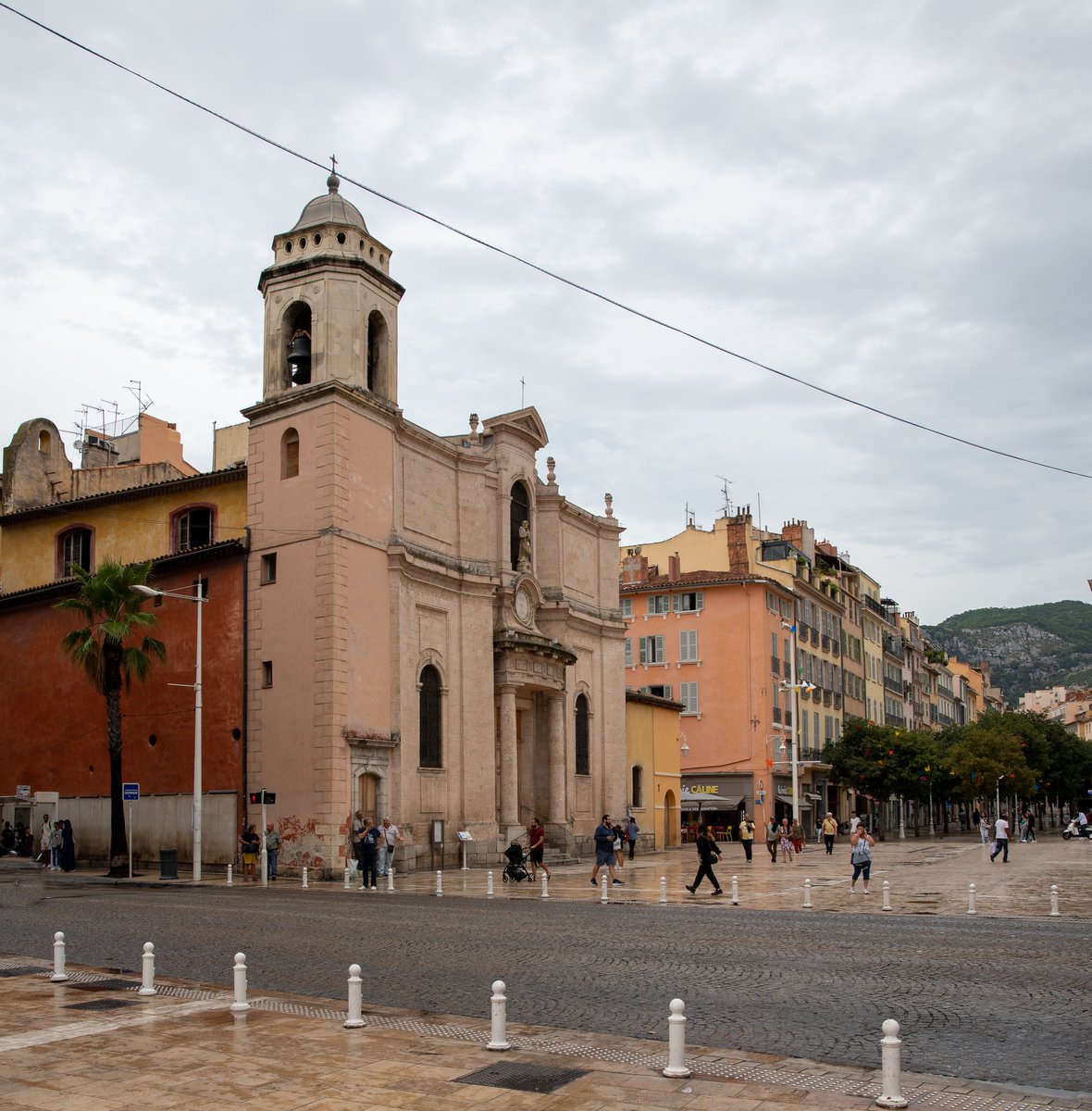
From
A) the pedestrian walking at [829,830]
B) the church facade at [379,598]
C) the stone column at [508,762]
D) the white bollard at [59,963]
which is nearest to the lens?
the white bollard at [59,963]

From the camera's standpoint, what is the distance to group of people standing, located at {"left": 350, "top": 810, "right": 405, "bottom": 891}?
31.7m

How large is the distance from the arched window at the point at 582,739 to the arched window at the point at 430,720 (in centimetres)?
1021

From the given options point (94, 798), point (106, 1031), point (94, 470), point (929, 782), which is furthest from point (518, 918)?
point (929, 782)

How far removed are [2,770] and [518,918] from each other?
29.0 meters

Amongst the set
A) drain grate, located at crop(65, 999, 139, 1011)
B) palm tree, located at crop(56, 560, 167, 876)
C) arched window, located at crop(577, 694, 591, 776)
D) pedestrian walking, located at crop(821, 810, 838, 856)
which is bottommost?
pedestrian walking, located at crop(821, 810, 838, 856)

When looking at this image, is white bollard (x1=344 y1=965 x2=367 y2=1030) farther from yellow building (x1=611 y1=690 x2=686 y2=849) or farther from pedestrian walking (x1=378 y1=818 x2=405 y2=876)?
yellow building (x1=611 y1=690 x2=686 y2=849)

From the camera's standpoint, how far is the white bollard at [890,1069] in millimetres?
7723

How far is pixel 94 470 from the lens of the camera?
52.4 m

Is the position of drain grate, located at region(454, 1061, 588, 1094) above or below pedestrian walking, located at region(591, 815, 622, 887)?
above

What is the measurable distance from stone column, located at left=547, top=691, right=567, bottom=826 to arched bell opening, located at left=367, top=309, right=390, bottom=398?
44.6 ft

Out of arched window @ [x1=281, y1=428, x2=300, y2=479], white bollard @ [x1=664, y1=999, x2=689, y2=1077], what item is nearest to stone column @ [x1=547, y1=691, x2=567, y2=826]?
arched window @ [x1=281, y1=428, x2=300, y2=479]

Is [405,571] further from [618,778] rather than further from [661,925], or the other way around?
[661,925]

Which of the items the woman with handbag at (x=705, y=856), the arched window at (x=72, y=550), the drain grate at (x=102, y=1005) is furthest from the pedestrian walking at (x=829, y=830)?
the drain grate at (x=102, y=1005)

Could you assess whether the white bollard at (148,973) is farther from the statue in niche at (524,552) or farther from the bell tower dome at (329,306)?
the statue in niche at (524,552)
